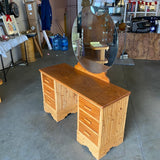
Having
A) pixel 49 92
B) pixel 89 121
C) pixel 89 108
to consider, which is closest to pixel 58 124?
pixel 49 92

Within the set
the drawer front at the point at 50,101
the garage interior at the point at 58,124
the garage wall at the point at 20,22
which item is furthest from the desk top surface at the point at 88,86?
the garage wall at the point at 20,22

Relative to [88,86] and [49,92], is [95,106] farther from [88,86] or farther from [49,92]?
[49,92]

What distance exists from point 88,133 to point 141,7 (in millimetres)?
6537

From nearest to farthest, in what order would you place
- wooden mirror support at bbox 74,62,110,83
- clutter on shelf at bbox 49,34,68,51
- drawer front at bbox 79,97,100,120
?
drawer front at bbox 79,97,100,120 → wooden mirror support at bbox 74,62,110,83 → clutter on shelf at bbox 49,34,68,51

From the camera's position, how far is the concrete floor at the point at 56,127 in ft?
6.40

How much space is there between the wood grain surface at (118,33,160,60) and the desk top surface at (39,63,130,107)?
10.9 ft

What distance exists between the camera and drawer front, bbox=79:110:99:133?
1.76m

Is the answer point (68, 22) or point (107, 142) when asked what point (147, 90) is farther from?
point (68, 22)

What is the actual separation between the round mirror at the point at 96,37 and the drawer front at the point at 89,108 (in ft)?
1.59

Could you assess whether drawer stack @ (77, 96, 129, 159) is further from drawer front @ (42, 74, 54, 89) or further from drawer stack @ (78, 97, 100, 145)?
drawer front @ (42, 74, 54, 89)

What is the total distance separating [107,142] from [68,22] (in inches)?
325

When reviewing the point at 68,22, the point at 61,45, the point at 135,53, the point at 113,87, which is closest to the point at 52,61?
the point at 61,45

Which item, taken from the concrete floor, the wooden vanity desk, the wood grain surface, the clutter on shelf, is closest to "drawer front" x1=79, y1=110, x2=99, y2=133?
the wooden vanity desk

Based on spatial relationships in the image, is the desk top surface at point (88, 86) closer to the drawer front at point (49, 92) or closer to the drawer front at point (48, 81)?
the drawer front at point (48, 81)
